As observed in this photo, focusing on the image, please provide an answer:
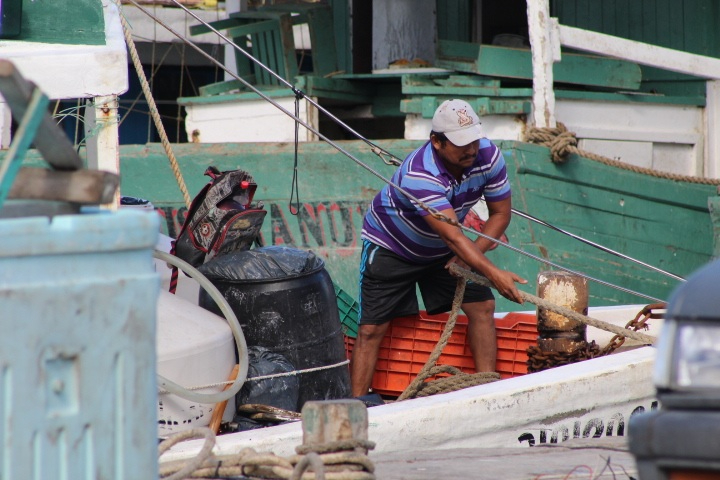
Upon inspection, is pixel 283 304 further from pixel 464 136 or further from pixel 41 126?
pixel 41 126

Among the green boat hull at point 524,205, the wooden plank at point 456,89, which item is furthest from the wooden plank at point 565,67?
the green boat hull at point 524,205

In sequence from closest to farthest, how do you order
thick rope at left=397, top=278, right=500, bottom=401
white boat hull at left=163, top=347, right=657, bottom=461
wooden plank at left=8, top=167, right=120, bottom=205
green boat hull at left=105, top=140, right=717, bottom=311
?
wooden plank at left=8, top=167, right=120, bottom=205 < white boat hull at left=163, top=347, right=657, bottom=461 < thick rope at left=397, top=278, right=500, bottom=401 < green boat hull at left=105, top=140, right=717, bottom=311

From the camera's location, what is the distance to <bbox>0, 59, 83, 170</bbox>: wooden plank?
1887mm

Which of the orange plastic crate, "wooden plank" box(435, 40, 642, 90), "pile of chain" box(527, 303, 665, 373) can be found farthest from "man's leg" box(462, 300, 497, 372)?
"wooden plank" box(435, 40, 642, 90)

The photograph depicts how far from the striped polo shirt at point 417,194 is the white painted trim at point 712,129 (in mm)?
4074

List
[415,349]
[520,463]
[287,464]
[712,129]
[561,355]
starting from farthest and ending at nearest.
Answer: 1. [712,129]
2. [415,349]
3. [561,355]
4. [520,463]
5. [287,464]

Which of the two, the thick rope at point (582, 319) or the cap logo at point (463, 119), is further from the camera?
the cap logo at point (463, 119)

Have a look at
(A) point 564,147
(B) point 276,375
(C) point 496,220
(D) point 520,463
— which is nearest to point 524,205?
(A) point 564,147

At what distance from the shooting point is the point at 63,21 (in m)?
4.59

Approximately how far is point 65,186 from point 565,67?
7.27m

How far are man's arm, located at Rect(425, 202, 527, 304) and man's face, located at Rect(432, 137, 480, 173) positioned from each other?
12.5 inches

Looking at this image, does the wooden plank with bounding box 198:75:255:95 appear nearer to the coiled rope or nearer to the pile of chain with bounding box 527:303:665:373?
the coiled rope

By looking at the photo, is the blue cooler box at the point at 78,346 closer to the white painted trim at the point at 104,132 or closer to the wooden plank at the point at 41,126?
the wooden plank at the point at 41,126

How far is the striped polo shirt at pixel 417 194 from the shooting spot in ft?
17.1
